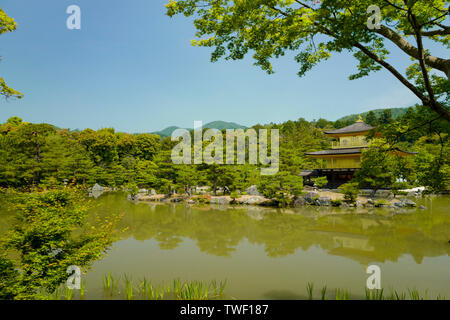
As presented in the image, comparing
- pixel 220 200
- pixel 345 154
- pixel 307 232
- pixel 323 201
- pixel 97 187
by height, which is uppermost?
pixel 345 154

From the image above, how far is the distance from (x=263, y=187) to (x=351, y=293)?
11019 mm

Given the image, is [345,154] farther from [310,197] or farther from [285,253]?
[285,253]

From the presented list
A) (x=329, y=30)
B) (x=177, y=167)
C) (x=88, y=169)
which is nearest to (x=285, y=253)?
(x=329, y=30)

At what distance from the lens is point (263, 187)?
15.1 m

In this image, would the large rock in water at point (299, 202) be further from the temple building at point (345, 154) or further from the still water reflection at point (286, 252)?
the temple building at point (345, 154)

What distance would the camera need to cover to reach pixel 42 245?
3080 millimetres

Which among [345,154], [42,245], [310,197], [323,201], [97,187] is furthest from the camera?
[97,187]

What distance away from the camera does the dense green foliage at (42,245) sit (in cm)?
281

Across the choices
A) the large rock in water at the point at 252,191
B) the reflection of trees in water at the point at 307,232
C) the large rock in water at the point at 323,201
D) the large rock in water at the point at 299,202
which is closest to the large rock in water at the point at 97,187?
the reflection of trees in water at the point at 307,232

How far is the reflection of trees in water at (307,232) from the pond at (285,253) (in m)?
0.03

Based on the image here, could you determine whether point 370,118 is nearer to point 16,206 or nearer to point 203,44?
point 203,44

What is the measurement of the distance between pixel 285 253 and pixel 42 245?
17.9ft

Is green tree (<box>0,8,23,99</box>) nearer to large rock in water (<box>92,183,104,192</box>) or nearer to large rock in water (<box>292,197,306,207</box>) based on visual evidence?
large rock in water (<box>292,197,306,207</box>)
